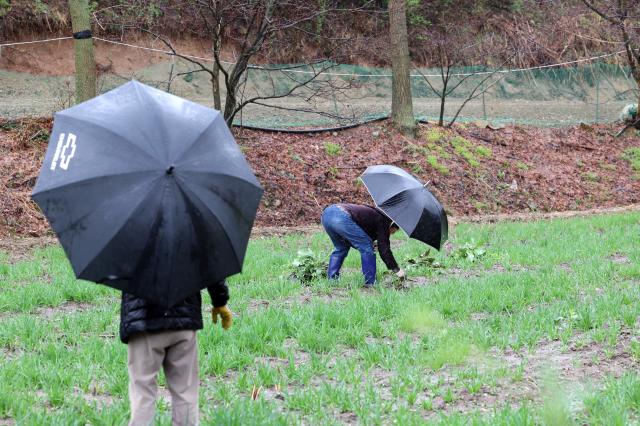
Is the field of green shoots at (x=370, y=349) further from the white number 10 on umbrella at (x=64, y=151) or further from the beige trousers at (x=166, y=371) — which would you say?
the white number 10 on umbrella at (x=64, y=151)

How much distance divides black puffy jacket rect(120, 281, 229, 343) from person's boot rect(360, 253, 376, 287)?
184 inches

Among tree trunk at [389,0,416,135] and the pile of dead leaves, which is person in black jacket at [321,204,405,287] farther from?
tree trunk at [389,0,416,135]

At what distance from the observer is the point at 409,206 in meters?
7.82

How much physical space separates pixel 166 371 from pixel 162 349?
0.68 ft

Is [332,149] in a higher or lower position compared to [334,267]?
higher

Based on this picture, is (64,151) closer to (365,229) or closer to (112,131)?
(112,131)

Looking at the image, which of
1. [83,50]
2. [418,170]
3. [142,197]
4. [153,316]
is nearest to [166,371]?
[153,316]

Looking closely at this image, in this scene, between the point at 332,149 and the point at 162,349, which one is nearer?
the point at 162,349

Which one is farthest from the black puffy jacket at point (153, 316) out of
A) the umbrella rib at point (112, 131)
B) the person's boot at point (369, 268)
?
the person's boot at point (369, 268)

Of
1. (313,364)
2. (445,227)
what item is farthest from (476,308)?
(313,364)

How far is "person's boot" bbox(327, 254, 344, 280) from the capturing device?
8797mm

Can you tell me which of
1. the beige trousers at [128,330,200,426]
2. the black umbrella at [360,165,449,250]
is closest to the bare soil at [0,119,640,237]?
the black umbrella at [360,165,449,250]

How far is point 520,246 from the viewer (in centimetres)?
1145

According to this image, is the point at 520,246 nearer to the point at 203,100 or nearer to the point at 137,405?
the point at 137,405
